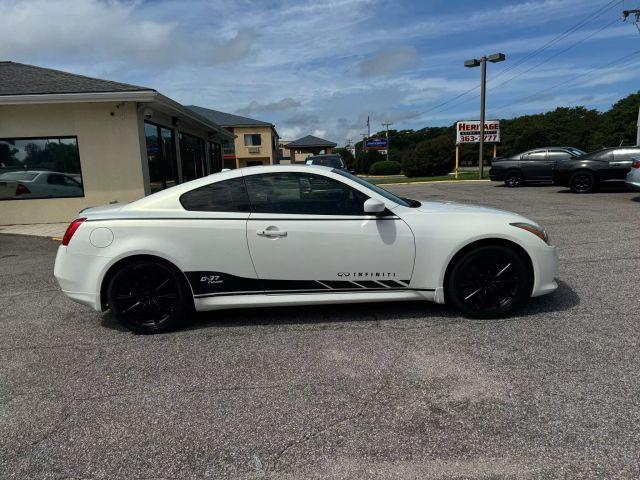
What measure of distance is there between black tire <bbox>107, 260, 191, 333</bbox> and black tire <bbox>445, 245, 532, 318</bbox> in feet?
7.86

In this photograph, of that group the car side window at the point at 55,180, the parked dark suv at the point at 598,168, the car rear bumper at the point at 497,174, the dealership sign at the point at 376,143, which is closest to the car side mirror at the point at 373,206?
the car side window at the point at 55,180

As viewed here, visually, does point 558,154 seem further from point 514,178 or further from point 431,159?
point 431,159

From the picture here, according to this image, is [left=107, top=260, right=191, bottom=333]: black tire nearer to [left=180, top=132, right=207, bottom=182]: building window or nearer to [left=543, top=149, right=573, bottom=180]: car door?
[left=180, top=132, right=207, bottom=182]: building window

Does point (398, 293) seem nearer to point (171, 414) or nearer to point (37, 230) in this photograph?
point (171, 414)

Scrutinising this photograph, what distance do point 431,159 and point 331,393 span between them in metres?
35.5

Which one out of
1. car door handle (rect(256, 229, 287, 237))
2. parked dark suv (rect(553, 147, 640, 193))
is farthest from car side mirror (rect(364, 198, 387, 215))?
parked dark suv (rect(553, 147, 640, 193))

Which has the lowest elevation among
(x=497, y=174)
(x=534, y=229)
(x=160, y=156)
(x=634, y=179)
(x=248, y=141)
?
(x=534, y=229)

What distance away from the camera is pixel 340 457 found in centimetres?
236

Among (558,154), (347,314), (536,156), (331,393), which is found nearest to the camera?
(331,393)

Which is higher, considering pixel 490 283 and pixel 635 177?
pixel 635 177

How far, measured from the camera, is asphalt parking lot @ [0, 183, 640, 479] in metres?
2.34

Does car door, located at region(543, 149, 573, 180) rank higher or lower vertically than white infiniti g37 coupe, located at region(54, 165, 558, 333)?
higher

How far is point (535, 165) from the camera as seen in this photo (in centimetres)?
1761

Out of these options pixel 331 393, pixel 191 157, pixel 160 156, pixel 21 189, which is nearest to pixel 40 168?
pixel 21 189
